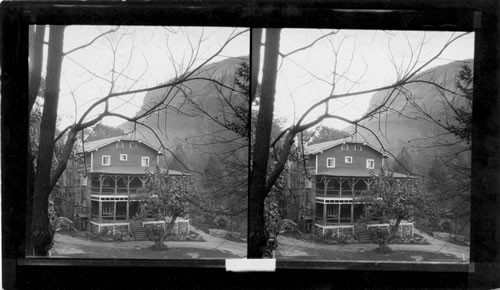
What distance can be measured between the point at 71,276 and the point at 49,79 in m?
1.03

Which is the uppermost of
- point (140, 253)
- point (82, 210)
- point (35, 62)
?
point (35, 62)

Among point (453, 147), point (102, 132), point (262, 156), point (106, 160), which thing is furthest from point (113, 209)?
point (453, 147)

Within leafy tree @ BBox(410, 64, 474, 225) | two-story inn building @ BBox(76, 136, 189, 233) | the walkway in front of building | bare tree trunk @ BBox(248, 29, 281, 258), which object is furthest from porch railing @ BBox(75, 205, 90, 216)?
leafy tree @ BBox(410, 64, 474, 225)

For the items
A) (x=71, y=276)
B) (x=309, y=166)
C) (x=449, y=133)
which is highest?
(x=449, y=133)

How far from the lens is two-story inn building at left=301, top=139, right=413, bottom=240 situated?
239 cm

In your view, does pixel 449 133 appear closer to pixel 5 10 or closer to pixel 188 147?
pixel 188 147

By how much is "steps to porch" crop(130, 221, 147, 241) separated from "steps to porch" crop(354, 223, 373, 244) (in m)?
1.13

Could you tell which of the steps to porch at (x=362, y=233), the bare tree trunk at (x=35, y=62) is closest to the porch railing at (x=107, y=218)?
the bare tree trunk at (x=35, y=62)

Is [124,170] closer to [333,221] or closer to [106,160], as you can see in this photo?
[106,160]

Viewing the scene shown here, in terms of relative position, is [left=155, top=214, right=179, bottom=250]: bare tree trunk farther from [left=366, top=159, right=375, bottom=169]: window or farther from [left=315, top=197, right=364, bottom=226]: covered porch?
[left=366, top=159, right=375, bottom=169]: window

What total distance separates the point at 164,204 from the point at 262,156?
1.92 feet

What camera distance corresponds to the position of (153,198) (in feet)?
7.88

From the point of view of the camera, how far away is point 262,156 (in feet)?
7.81

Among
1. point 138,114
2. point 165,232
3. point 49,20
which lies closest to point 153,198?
point 165,232
